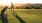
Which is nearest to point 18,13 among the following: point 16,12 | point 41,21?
point 16,12

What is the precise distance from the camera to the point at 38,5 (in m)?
0.95

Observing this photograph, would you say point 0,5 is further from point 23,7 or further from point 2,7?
point 23,7

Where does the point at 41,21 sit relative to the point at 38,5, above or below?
below

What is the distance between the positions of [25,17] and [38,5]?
0.57 feet

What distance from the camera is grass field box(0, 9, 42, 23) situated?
3.02 ft

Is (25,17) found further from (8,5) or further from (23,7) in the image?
(8,5)

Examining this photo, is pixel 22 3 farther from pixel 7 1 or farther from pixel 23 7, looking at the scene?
pixel 7 1

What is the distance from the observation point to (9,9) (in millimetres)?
931

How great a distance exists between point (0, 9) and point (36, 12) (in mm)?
341

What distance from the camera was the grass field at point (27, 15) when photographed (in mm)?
919

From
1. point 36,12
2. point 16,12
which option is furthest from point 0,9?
point 36,12

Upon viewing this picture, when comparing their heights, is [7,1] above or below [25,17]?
above

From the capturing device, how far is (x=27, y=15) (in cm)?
93

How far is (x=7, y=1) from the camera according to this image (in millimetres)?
961
